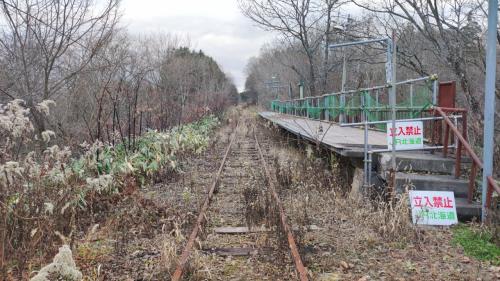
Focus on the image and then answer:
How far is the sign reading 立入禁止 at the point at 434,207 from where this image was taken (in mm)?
6410

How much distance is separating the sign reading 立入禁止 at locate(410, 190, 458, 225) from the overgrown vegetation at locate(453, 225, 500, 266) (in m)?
0.22

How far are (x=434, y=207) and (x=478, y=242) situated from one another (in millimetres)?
941

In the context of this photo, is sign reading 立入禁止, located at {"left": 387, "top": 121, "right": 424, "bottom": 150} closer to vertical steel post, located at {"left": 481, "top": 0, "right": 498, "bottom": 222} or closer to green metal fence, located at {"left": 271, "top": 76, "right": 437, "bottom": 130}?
vertical steel post, located at {"left": 481, "top": 0, "right": 498, "bottom": 222}

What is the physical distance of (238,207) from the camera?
788cm

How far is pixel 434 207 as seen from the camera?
6570 millimetres

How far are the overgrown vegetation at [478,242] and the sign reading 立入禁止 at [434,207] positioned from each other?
0.72 ft

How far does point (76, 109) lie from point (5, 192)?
32.6 feet

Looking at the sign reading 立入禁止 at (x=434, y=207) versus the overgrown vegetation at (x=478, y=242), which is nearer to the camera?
the overgrown vegetation at (x=478, y=242)

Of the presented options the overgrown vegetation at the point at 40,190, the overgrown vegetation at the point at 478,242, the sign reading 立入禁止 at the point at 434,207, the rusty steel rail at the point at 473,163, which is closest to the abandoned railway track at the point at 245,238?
the overgrown vegetation at the point at 40,190

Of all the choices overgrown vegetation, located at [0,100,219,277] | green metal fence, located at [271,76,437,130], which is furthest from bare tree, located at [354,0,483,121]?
overgrown vegetation, located at [0,100,219,277]

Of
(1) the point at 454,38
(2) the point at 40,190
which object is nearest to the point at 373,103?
Result: (1) the point at 454,38

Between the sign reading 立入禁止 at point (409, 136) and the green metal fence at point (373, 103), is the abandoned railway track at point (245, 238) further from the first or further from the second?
the green metal fence at point (373, 103)

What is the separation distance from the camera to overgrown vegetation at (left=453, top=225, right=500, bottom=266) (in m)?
5.32

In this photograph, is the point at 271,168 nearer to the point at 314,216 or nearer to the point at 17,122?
the point at 314,216
